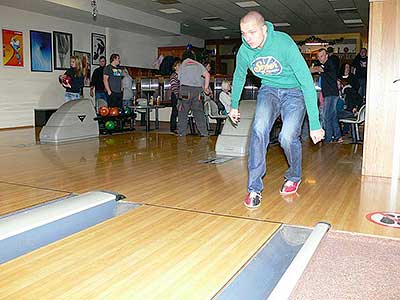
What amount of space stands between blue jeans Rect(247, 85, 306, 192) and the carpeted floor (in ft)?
2.44

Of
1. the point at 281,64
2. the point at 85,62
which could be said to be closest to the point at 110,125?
the point at 85,62

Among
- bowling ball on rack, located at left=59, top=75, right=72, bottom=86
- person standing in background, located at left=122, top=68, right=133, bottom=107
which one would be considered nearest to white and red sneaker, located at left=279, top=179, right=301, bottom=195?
bowling ball on rack, located at left=59, top=75, right=72, bottom=86

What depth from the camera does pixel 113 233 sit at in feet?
7.52

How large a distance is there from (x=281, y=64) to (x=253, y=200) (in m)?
0.88

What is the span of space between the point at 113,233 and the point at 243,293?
2.91 feet

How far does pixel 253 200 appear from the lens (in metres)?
2.84

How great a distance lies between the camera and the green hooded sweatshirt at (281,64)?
106 inches

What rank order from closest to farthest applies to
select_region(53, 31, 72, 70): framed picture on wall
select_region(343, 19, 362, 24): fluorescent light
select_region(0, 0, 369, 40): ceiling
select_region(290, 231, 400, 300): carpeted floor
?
1. select_region(290, 231, 400, 300): carpeted floor
2. select_region(0, 0, 369, 40): ceiling
3. select_region(53, 31, 72, 70): framed picture on wall
4. select_region(343, 19, 362, 24): fluorescent light

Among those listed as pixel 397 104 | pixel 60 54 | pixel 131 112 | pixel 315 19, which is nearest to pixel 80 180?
pixel 397 104

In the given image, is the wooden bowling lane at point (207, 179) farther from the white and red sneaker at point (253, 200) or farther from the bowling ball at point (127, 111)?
the bowling ball at point (127, 111)

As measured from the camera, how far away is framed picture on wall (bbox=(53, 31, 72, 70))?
33.6 ft

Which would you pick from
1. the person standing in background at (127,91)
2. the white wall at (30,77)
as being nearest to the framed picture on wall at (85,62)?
the white wall at (30,77)

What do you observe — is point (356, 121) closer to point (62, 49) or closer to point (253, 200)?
point (253, 200)

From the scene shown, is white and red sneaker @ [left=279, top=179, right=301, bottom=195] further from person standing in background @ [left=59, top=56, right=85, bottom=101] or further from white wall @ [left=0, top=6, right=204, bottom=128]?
white wall @ [left=0, top=6, right=204, bottom=128]
